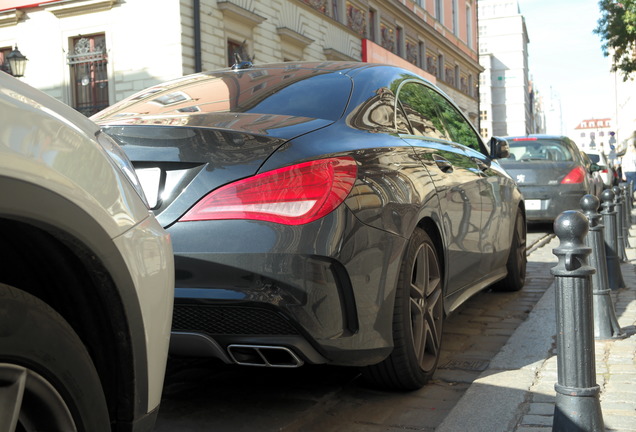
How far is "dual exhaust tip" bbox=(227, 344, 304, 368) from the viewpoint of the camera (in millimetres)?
2908

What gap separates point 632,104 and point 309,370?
264ft

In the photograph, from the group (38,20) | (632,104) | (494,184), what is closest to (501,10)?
(632,104)

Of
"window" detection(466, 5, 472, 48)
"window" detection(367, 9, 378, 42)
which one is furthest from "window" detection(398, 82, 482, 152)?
"window" detection(466, 5, 472, 48)

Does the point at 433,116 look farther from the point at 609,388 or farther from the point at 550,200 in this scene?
the point at 550,200

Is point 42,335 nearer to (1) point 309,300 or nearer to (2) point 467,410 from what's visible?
(1) point 309,300

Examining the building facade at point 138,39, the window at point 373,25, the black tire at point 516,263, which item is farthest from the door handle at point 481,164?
the window at point 373,25

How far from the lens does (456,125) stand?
5.15 meters

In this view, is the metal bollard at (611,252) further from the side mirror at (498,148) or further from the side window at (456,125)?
the side window at (456,125)

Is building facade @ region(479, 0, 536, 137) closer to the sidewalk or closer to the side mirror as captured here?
the side mirror

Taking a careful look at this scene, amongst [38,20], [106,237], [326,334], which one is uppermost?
[38,20]

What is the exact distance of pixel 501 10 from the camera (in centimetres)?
12625

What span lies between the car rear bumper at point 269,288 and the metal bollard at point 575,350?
2.49ft

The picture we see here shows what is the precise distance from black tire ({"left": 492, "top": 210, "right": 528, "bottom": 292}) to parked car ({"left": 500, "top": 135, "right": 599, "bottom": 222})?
5.40 metres

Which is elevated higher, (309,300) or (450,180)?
(450,180)
